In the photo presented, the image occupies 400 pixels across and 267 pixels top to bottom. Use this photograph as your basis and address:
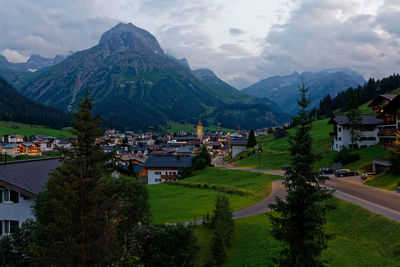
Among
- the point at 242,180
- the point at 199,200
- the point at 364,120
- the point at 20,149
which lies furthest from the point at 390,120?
the point at 20,149

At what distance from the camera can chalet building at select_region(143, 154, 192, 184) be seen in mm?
98619

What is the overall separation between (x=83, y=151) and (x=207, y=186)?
46.9 m

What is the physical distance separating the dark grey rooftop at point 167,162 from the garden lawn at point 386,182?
63103 mm

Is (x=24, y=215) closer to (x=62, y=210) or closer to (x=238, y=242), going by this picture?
(x=62, y=210)

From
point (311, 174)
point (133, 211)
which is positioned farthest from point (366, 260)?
point (133, 211)

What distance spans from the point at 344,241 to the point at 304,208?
13.6 m

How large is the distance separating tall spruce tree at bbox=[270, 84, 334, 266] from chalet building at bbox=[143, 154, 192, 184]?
83.3 m

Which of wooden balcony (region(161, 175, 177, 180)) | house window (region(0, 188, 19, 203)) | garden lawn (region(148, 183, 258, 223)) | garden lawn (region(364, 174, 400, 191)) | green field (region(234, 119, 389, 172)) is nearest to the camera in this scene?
house window (region(0, 188, 19, 203))

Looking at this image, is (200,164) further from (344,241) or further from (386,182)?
(344,241)

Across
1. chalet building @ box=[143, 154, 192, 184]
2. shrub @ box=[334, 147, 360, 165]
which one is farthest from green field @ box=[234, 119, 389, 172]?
chalet building @ box=[143, 154, 192, 184]

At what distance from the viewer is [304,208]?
48.3 feet

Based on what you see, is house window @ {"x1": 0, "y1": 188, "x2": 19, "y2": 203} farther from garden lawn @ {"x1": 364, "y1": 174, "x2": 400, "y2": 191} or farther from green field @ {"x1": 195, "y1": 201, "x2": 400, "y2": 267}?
garden lawn @ {"x1": 364, "y1": 174, "x2": 400, "y2": 191}

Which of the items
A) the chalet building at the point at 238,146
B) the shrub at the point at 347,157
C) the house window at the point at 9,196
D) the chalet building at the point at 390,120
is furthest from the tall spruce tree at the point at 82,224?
the chalet building at the point at 238,146

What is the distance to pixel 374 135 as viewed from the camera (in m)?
73.6
